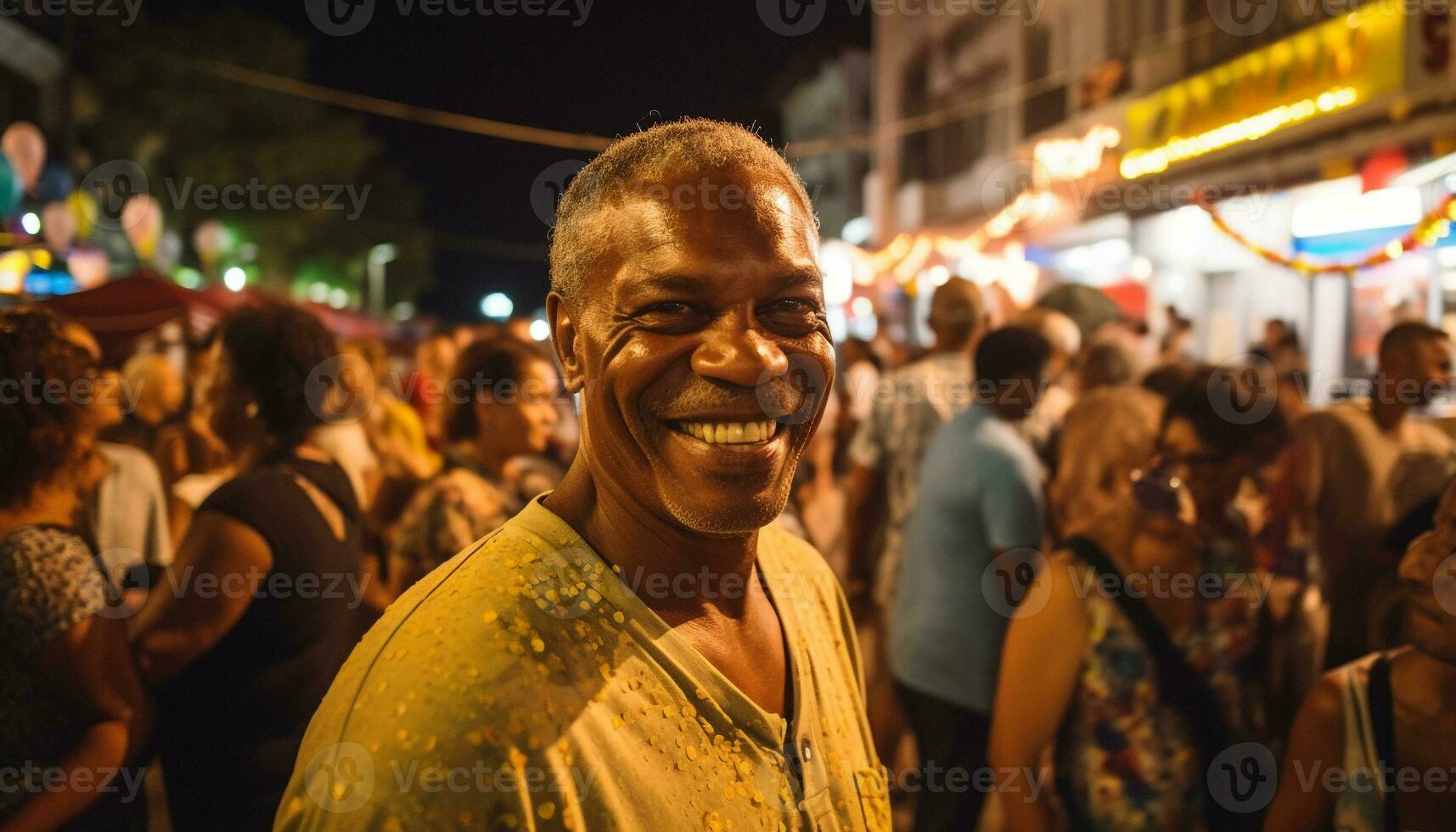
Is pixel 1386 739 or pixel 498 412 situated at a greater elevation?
pixel 498 412

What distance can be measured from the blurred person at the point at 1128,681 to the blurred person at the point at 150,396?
5.25m

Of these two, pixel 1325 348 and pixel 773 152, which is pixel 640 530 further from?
pixel 1325 348

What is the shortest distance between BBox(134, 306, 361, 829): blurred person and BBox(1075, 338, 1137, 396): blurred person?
162 inches

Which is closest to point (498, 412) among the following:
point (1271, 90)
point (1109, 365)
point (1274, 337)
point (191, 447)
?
point (191, 447)

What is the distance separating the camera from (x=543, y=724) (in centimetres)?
126

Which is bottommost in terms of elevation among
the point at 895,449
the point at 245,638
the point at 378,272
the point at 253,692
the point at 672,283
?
the point at 253,692

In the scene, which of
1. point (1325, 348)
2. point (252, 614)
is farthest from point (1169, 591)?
point (1325, 348)

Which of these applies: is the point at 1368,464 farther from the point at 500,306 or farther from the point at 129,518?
the point at 500,306

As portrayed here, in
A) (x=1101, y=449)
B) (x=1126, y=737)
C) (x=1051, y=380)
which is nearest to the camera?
(x=1126, y=737)

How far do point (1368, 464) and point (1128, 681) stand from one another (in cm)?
239

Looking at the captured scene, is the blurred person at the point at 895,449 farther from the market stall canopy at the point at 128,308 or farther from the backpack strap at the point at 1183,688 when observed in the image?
the market stall canopy at the point at 128,308

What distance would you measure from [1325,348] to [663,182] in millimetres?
11856

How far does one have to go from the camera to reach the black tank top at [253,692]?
2721 mm

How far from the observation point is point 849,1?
7.42 m
